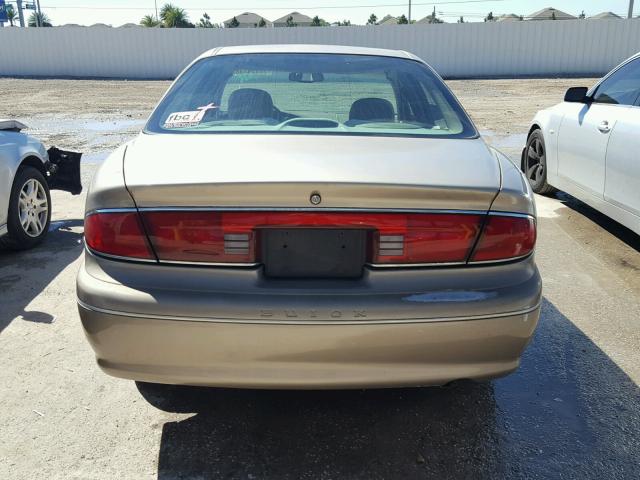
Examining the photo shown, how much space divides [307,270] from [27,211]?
372 centimetres

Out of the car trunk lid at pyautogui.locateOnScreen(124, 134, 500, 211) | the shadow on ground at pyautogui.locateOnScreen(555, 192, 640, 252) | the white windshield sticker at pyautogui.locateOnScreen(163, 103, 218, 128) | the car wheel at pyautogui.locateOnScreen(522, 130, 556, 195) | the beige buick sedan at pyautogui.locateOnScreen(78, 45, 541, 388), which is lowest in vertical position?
the shadow on ground at pyautogui.locateOnScreen(555, 192, 640, 252)

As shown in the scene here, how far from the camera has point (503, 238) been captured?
86.2 inches

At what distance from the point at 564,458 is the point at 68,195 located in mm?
6136

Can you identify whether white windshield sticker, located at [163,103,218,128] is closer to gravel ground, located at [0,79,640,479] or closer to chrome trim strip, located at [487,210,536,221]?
gravel ground, located at [0,79,640,479]

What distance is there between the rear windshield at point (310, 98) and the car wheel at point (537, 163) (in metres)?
3.38

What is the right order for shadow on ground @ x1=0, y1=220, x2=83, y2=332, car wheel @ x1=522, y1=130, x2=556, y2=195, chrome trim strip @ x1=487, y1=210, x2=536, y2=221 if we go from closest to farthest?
chrome trim strip @ x1=487, y1=210, x2=536, y2=221 < shadow on ground @ x1=0, y1=220, x2=83, y2=332 < car wheel @ x1=522, y1=130, x2=556, y2=195

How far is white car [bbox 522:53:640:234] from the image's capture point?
175 inches

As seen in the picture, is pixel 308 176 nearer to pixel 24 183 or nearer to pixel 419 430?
pixel 419 430

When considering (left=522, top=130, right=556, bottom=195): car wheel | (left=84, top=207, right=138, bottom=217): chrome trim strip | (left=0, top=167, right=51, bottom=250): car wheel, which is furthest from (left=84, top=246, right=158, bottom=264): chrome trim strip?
(left=522, top=130, right=556, bottom=195): car wheel

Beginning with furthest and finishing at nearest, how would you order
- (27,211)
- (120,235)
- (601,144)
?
(27,211)
(601,144)
(120,235)

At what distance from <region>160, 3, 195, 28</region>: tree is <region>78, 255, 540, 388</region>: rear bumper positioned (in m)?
68.7

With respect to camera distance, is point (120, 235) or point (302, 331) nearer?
point (302, 331)

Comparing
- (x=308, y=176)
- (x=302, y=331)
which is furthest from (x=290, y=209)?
(x=302, y=331)

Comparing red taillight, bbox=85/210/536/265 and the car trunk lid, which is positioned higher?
the car trunk lid
